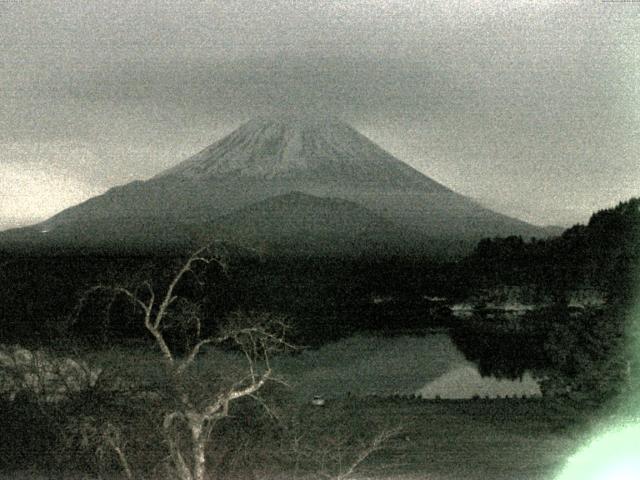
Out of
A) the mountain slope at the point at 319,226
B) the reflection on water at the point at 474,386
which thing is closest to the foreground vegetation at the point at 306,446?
the reflection on water at the point at 474,386

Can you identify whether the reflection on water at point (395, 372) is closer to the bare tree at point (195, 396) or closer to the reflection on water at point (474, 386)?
the reflection on water at point (474, 386)

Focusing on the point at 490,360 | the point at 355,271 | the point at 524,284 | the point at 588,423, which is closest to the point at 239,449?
the point at 588,423

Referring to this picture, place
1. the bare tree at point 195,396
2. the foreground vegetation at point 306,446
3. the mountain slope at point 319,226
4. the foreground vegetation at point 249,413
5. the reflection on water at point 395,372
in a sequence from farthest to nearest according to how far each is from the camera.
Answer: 1. the mountain slope at point 319,226
2. the reflection on water at point 395,372
3. the foreground vegetation at point 306,446
4. the foreground vegetation at point 249,413
5. the bare tree at point 195,396

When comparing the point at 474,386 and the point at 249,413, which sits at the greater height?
the point at 249,413

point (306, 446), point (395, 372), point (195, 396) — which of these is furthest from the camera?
point (395, 372)

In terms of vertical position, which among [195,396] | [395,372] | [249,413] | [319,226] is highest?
[319,226]

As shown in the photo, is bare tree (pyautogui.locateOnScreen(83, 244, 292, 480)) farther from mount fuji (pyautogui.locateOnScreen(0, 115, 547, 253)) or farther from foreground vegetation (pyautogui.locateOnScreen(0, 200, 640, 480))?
mount fuji (pyautogui.locateOnScreen(0, 115, 547, 253))

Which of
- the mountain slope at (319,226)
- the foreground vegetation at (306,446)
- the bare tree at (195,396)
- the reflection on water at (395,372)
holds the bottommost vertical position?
the reflection on water at (395,372)

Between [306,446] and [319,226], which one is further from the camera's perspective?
[319,226]

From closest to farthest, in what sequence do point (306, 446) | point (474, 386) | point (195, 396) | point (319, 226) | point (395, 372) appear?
point (195, 396) → point (306, 446) → point (474, 386) → point (395, 372) → point (319, 226)

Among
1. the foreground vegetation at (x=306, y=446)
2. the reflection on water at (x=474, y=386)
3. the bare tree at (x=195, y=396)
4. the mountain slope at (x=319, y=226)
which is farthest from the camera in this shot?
the mountain slope at (x=319, y=226)

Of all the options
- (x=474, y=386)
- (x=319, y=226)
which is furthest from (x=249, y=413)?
(x=319, y=226)

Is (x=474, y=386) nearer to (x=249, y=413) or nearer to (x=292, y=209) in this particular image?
(x=249, y=413)
